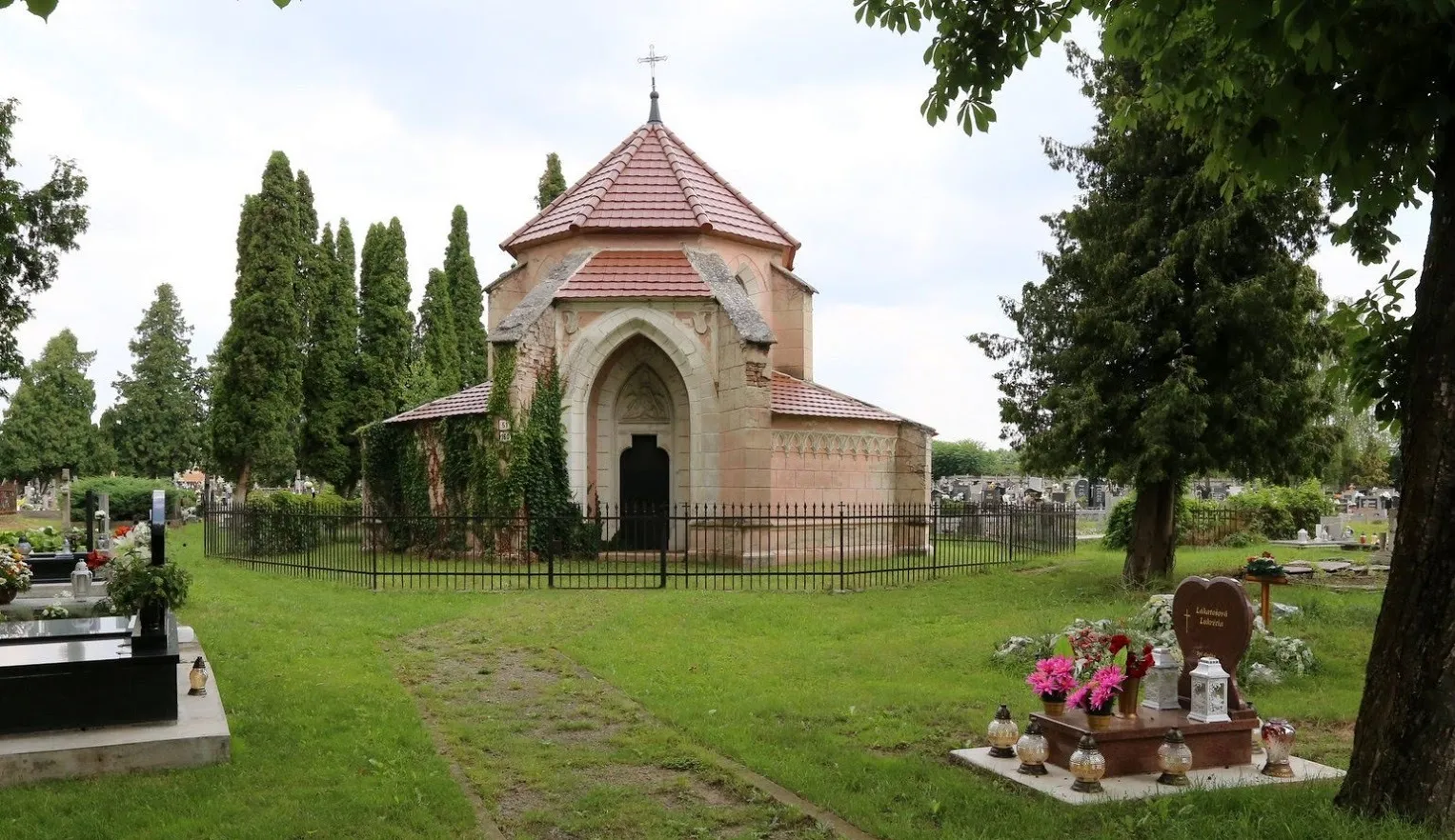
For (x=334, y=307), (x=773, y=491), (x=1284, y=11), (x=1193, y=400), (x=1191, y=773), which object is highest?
(x=334, y=307)

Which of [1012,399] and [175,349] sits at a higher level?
[175,349]

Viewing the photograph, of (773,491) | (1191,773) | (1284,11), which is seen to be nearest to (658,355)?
(773,491)

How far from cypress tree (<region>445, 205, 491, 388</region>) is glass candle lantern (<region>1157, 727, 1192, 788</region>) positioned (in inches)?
1557

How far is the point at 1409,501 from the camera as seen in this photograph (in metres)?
5.55

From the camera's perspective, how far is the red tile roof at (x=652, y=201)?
24266 mm

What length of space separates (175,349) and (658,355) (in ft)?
152

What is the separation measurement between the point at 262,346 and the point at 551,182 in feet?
49.3

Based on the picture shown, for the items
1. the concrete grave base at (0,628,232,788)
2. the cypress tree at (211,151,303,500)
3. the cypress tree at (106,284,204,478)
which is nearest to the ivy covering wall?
the cypress tree at (211,151,303,500)

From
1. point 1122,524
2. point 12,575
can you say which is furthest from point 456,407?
point 1122,524

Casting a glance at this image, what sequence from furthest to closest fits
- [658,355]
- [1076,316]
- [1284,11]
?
[658,355] → [1076,316] → [1284,11]

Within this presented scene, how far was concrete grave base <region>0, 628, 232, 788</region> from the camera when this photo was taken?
6.79 metres

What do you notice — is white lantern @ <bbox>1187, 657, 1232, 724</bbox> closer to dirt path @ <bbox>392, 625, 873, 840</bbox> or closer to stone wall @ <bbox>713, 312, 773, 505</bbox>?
dirt path @ <bbox>392, 625, 873, 840</bbox>

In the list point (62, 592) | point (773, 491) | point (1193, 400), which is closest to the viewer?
point (62, 592)

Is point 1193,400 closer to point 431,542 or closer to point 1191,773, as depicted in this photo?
point 1191,773
